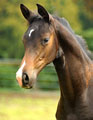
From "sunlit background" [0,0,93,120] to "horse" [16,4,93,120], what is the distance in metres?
1.96

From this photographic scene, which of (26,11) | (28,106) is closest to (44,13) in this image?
(26,11)

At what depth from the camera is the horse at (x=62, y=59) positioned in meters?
3.74

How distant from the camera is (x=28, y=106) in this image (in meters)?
10.8

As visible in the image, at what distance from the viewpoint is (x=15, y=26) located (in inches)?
823

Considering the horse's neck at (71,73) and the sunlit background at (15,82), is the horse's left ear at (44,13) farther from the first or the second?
the sunlit background at (15,82)

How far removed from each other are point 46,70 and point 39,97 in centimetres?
180

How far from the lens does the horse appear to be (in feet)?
12.3

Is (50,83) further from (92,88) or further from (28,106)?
(92,88)

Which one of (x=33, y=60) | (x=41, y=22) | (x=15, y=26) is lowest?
(x=33, y=60)

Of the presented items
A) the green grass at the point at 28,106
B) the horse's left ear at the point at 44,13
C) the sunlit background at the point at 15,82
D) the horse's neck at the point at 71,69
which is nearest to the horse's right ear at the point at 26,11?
the horse's left ear at the point at 44,13

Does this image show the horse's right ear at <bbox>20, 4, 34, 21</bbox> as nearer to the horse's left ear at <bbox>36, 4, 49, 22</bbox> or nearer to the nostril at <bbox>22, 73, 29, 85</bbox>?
the horse's left ear at <bbox>36, 4, 49, 22</bbox>

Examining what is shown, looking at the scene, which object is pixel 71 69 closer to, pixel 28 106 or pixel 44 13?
pixel 44 13

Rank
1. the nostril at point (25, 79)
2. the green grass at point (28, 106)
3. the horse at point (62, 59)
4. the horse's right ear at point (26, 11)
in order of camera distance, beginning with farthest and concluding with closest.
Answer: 1. the green grass at point (28, 106)
2. the horse's right ear at point (26, 11)
3. the horse at point (62, 59)
4. the nostril at point (25, 79)

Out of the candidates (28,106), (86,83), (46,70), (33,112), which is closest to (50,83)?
(46,70)
